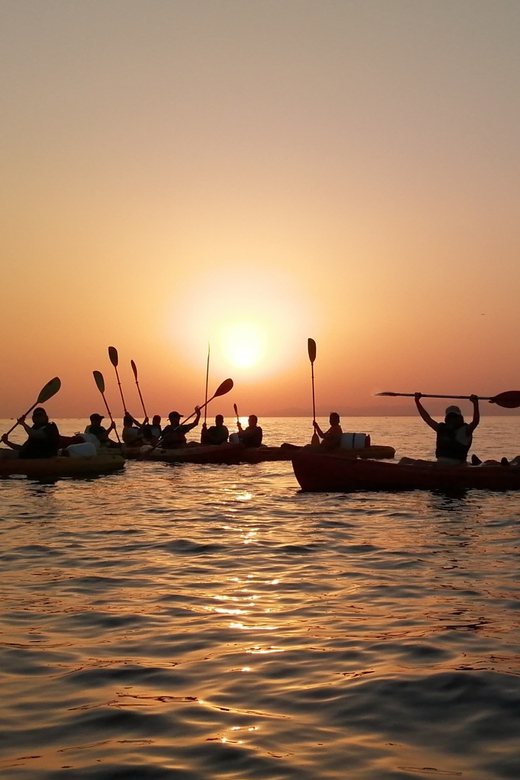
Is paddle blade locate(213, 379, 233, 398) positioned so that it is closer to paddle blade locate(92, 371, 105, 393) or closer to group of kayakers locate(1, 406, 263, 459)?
group of kayakers locate(1, 406, 263, 459)

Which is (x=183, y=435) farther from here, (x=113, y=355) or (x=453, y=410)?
(x=453, y=410)

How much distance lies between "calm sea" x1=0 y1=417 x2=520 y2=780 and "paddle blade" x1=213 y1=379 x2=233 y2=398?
43.8 feet

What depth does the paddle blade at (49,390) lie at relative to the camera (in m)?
17.9

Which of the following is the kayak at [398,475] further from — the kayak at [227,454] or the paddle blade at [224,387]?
the paddle blade at [224,387]

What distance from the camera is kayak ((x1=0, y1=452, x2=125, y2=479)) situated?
54.3 feet

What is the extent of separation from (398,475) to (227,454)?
882cm

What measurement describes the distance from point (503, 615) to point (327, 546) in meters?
3.38

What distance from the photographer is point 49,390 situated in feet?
59.6

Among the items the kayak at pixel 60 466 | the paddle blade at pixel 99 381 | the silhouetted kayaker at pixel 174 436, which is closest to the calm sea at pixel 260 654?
the kayak at pixel 60 466

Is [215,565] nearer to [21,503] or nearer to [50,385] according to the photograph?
[21,503]

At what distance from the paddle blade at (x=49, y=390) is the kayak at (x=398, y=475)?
6351 millimetres

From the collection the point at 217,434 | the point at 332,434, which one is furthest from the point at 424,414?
the point at 217,434

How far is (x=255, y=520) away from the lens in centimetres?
1149

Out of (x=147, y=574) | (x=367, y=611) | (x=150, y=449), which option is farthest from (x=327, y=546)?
(x=150, y=449)
